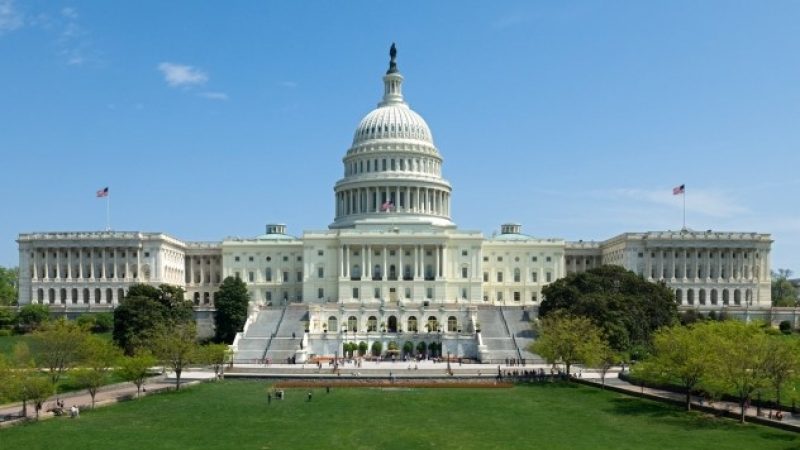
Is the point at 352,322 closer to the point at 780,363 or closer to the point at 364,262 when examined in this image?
the point at 364,262

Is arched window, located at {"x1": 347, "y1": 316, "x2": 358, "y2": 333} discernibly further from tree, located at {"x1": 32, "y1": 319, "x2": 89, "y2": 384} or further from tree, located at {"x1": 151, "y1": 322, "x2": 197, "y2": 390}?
tree, located at {"x1": 32, "y1": 319, "x2": 89, "y2": 384}

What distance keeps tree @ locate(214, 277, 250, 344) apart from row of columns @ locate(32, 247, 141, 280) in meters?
29.9

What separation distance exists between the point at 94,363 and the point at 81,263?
6961 cm

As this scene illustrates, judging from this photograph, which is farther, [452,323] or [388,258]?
[388,258]

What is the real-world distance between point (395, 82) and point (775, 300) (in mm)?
80532

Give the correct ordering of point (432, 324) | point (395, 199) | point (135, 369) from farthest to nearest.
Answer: point (395, 199) < point (432, 324) < point (135, 369)

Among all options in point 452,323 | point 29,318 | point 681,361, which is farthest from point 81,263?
point 681,361

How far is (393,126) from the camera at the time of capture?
13100cm

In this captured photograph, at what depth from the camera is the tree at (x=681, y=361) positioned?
4916 cm

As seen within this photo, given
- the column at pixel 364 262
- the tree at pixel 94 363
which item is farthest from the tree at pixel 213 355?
the column at pixel 364 262

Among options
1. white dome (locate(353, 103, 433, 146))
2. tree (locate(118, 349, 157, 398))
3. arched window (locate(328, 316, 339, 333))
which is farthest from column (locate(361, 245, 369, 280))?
tree (locate(118, 349, 157, 398))

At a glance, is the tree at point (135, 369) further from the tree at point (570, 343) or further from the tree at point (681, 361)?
the tree at point (681, 361)

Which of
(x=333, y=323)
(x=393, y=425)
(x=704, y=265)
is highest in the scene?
(x=704, y=265)

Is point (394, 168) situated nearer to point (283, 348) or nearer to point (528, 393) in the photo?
point (283, 348)
